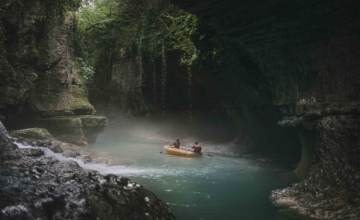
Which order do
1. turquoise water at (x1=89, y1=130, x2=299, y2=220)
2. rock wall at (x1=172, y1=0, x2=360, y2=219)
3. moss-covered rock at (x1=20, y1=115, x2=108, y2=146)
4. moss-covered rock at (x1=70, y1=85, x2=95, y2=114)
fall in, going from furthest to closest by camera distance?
moss-covered rock at (x1=70, y1=85, x2=95, y2=114) → moss-covered rock at (x1=20, y1=115, x2=108, y2=146) → turquoise water at (x1=89, y1=130, x2=299, y2=220) → rock wall at (x1=172, y1=0, x2=360, y2=219)

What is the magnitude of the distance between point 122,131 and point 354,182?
20.1m

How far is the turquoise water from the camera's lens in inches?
214

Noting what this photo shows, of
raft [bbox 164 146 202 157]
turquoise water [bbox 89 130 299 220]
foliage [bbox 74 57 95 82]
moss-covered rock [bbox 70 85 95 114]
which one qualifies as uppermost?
foliage [bbox 74 57 95 82]

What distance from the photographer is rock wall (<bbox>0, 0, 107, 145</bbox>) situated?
9.26m

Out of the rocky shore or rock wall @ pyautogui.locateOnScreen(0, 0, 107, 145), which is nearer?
the rocky shore

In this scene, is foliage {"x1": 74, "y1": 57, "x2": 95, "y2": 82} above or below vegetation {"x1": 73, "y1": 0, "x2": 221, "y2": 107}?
below

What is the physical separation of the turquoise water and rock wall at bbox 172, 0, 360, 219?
2.67 feet

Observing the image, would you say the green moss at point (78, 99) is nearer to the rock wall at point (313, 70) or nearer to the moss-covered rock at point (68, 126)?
the moss-covered rock at point (68, 126)

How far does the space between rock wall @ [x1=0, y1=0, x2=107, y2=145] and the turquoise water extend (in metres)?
4.21

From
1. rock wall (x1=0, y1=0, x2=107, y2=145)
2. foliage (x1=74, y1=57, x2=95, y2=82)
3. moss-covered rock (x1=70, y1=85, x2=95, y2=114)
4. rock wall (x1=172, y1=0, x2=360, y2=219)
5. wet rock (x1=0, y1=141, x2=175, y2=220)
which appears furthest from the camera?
foliage (x1=74, y1=57, x2=95, y2=82)

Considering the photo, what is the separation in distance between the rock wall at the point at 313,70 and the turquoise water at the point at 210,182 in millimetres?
813

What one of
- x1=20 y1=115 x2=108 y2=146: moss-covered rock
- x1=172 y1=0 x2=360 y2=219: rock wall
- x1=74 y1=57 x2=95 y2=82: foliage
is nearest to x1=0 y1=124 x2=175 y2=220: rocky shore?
x1=172 y1=0 x2=360 y2=219: rock wall

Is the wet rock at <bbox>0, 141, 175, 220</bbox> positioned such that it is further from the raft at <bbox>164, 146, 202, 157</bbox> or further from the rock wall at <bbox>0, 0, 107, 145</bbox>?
the raft at <bbox>164, 146, 202, 157</bbox>

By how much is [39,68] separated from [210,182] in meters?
9.91
